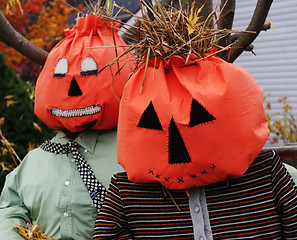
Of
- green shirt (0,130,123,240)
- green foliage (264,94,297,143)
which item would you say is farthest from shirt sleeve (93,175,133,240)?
green foliage (264,94,297,143)

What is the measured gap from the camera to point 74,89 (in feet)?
6.77

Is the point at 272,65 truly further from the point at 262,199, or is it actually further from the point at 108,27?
the point at 262,199

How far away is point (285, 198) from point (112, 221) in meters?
0.75

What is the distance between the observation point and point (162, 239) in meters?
1.66

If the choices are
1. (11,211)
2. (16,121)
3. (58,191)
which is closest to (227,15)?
(58,191)

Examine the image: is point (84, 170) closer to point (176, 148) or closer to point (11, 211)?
point (11, 211)

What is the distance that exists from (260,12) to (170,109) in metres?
0.82

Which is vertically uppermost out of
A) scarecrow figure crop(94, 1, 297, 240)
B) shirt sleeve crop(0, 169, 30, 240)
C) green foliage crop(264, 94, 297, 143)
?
scarecrow figure crop(94, 1, 297, 240)

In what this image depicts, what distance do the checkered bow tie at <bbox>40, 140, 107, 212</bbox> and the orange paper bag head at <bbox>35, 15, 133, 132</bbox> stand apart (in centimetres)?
12

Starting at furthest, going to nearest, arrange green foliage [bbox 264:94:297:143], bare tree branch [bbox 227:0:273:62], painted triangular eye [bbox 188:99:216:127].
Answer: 1. green foliage [bbox 264:94:297:143]
2. bare tree branch [bbox 227:0:273:62]
3. painted triangular eye [bbox 188:99:216:127]

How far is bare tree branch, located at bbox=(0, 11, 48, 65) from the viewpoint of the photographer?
7.95 feet

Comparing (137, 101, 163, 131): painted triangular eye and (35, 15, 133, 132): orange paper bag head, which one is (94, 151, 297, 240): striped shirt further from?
(35, 15, 133, 132): orange paper bag head

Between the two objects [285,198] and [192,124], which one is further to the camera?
[285,198]

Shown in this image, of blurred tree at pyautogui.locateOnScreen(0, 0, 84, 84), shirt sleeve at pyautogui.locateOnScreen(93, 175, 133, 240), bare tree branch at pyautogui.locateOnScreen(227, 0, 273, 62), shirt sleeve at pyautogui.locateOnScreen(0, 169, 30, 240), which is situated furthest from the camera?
blurred tree at pyautogui.locateOnScreen(0, 0, 84, 84)
